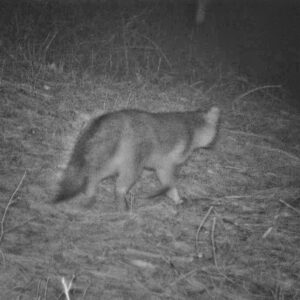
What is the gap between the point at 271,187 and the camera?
14.5 ft

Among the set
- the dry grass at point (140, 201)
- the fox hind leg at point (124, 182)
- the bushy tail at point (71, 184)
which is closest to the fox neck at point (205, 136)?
the dry grass at point (140, 201)

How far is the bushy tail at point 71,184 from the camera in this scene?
3.15 m

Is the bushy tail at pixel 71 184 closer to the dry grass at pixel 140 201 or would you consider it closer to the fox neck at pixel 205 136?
the dry grass at pixel 140 201

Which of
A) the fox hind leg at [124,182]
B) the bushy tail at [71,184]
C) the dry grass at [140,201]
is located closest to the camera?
the dry grass at [140,201]

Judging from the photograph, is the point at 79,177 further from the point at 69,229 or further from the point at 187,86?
the point at 187,86

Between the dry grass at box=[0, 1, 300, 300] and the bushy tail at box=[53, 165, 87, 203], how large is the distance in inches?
8.0

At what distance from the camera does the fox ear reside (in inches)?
171

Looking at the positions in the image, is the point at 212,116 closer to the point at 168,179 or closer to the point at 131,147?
the point at 168,179

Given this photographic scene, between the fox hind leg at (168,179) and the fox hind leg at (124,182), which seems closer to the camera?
the fox hind leg at (124,182)

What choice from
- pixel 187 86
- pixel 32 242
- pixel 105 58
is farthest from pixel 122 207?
pixel 105 58

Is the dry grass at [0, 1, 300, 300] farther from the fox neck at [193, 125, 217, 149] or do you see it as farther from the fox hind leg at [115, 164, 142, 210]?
the fox neck at [193, 125, 217, 149]

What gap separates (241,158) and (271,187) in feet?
2.15

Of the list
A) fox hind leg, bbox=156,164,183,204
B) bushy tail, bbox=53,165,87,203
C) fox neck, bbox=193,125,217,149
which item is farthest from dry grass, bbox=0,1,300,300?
fox neck, bbox=193,125,217,149

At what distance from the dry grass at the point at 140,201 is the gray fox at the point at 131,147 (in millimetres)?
220
